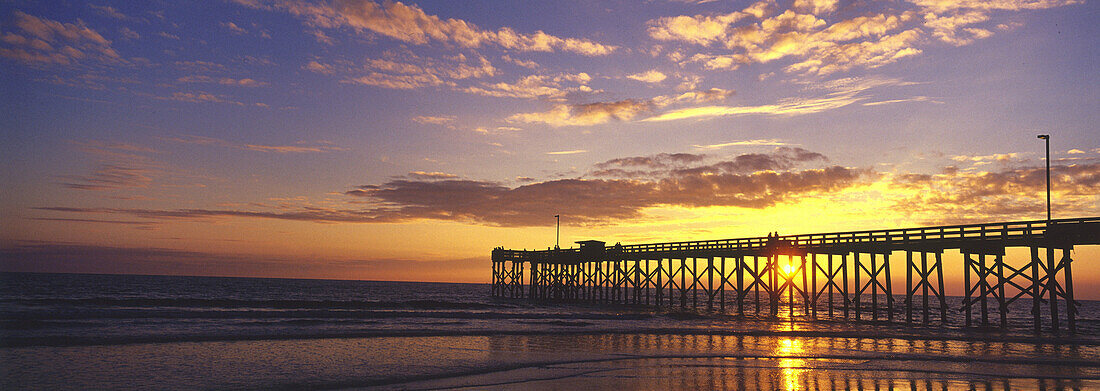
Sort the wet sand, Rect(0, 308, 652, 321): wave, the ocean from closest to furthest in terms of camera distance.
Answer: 1. the wet sand
2. the ocean
3. Rect(0, 308, 652, 321): wave

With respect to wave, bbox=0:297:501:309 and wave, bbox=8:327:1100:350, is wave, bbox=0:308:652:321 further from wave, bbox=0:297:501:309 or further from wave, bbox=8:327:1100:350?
wave, bbox=8:327:1100:350

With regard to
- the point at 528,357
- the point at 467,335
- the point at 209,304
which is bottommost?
the point at 209,304

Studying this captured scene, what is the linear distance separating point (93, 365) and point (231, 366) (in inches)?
123

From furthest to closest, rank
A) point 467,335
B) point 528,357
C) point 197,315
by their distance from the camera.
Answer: point 197,315, point 467,335, point 528,357

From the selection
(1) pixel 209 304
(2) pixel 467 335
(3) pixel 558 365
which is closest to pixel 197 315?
(1) pixel 209 304

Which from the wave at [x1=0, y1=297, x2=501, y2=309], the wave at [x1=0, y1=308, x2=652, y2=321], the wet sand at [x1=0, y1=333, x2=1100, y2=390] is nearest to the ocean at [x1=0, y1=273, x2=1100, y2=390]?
the wet sand at [x1=0, y1=333, x2=1100, y2=390]

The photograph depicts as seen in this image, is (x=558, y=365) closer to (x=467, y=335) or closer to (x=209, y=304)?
(x=467, y=335)

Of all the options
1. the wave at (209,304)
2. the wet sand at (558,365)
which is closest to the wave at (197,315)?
the wave at (209,304)

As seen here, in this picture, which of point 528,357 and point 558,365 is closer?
point 558,365

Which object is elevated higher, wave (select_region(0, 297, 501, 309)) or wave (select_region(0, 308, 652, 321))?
wave (select_region(0, 308, 652, 321))

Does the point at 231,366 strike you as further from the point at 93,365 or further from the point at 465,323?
the point at 465,323

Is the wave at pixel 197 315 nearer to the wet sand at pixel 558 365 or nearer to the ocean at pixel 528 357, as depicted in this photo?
the ocean at pixel 528 357

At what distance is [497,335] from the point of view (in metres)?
24.9

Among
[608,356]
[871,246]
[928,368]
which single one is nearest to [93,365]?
[608,356]
